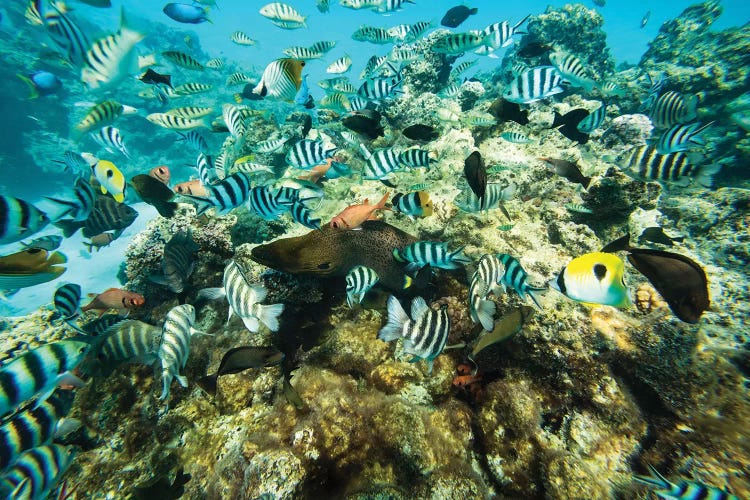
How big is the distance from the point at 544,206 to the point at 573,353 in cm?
240

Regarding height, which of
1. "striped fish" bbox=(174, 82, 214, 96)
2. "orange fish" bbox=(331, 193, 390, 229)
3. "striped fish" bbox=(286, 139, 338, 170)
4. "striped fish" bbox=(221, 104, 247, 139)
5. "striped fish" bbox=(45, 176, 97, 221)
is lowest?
"orange fish" bbox=(331, 193, 390, 229)

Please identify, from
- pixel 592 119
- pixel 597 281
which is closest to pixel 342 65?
pixel 592 119

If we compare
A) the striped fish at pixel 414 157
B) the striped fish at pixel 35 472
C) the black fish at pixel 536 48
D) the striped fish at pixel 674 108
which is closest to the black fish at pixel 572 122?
the striped fish at pixel 674 108

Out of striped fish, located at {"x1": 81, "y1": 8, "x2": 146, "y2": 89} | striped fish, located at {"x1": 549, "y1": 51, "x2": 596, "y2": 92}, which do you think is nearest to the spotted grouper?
striped fish, located at {"x1": 81, "y1": 8, "x2": 146, "y2": 89}

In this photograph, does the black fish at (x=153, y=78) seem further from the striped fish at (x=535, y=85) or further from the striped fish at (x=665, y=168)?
the striped fish at (x=665, y=168)

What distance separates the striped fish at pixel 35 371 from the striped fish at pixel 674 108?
305 inches

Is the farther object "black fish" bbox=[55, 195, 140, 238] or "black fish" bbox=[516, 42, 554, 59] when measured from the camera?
"black fish" bbox=[516, 42, 554, 59]

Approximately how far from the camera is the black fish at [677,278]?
6.51 ft

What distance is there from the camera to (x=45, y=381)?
2.20 meters

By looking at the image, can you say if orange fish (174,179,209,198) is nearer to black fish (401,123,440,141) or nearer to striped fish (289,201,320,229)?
striped fish (289,201,320,229)

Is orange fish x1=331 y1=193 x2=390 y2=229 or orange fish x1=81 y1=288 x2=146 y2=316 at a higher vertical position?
orange fish x1=331 y1=193 x2=390 y2=229

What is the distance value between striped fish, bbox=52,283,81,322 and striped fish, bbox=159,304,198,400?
6.86 feet

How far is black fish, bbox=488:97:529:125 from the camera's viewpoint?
3740mm

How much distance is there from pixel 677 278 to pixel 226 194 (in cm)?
382
